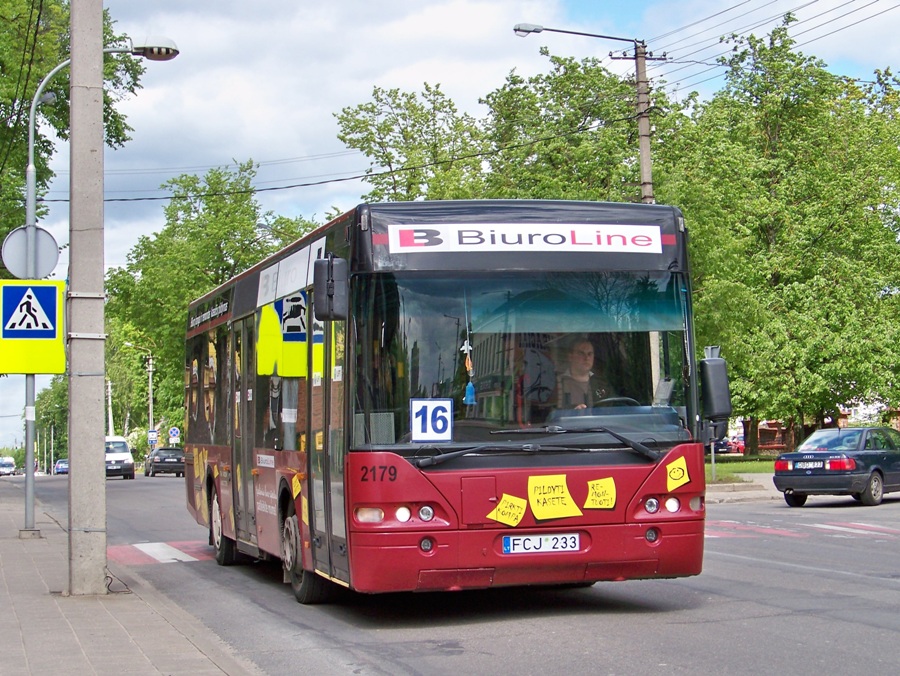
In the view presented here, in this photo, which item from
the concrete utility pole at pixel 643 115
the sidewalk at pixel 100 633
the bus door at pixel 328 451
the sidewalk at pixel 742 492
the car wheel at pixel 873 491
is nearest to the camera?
the sidewalk at pixel 100 633

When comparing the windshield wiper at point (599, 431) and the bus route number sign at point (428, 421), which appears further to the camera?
the windshield wiper at point (599, 431)

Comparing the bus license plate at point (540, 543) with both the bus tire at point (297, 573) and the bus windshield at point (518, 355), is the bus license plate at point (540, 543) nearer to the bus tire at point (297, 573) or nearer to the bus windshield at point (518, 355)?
the bus windshield at point (518, 355)

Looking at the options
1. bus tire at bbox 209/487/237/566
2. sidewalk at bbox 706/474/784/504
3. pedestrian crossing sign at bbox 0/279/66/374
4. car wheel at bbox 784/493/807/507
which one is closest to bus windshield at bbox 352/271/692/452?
pedestrian crossing sign at bbox 0/279/66/374

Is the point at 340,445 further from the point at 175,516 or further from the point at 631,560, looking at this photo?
the point at 175,516

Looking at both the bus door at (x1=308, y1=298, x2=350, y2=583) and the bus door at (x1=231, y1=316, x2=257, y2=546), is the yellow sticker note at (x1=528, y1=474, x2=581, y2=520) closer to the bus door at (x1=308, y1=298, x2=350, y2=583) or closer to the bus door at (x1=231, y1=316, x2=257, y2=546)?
the bus door at (x1=308, y1=298, x2=350, y2=583)

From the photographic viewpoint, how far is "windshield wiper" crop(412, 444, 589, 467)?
30.3ft

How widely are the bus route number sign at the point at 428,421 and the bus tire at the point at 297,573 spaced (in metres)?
2.43

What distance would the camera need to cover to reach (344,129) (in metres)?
55.1

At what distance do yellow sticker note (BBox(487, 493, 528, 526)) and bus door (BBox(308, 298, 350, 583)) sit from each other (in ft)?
3.54

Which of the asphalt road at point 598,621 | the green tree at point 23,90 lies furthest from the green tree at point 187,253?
the asphalt road at point 598,621

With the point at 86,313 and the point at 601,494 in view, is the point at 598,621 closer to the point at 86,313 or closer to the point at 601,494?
the point at 601,494

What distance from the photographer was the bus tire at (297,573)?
11266 millimetres

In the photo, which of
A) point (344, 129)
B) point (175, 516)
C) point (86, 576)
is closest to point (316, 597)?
point (86, 576)

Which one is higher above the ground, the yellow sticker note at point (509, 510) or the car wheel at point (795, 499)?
the yellow sticker note at point (509, 510)
